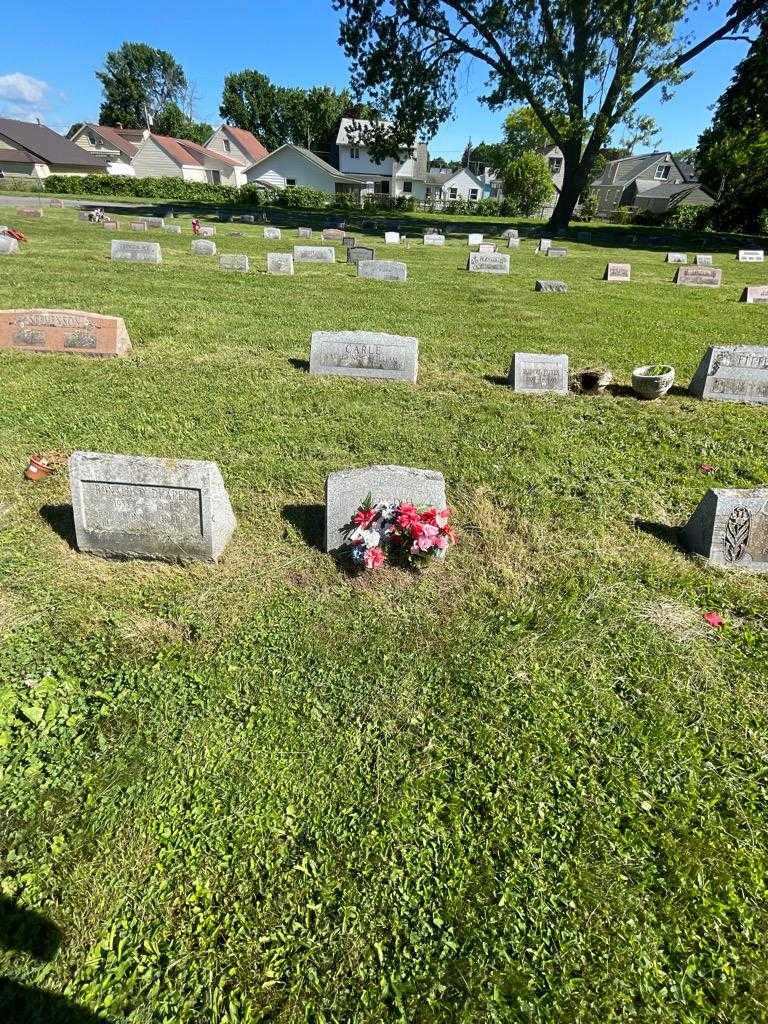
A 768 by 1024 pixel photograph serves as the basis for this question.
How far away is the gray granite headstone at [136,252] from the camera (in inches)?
685

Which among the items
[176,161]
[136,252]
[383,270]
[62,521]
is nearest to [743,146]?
[383,270]

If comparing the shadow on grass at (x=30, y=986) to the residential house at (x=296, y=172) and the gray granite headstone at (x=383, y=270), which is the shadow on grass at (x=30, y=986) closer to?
the gray granite headstone at (x=383, y=270)

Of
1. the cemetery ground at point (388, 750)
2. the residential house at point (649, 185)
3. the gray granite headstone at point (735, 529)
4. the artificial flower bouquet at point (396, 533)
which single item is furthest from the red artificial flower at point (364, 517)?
the residential house at point (649, 185)

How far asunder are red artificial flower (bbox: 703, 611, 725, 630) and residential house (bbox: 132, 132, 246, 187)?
68.4 m

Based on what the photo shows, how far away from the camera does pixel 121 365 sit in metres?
8.58

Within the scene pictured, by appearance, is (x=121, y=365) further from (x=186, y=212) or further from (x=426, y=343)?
(x=186, y=212)

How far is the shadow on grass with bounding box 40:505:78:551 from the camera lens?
Answer: 4747mm

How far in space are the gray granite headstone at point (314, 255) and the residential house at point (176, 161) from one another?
161 ft

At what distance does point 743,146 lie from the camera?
3622cm

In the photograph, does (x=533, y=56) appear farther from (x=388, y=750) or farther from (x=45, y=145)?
(x=45, y=145)

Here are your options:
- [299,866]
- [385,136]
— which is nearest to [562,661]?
[299,866]

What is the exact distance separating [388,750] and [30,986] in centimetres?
180

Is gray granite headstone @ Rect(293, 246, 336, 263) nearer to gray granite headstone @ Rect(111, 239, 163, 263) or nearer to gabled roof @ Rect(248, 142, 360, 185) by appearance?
gray granite headstone @ Rect(111, 239, 163, 263)

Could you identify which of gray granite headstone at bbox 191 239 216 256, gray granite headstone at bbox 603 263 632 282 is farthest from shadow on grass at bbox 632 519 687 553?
gray granite headstone at bbox 191 239 216 256
